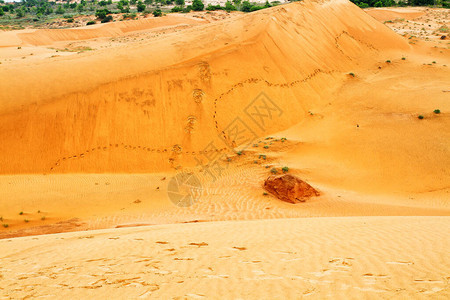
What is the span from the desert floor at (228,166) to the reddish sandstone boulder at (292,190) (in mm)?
277

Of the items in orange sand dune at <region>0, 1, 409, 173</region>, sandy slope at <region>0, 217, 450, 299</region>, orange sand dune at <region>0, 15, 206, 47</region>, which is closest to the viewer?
sandy slope at <region>0, 217, 450, 299</region>

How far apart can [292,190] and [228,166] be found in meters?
3.20

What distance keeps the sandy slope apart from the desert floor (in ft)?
0.10

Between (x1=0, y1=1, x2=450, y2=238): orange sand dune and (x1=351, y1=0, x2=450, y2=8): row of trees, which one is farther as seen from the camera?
(x1=351, y1=0, x2=450, y2=8): row of trees

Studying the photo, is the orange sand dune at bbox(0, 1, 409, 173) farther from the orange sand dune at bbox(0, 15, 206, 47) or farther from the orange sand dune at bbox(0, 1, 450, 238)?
the orange sand dune at bbox(0, 15, 206, 47)

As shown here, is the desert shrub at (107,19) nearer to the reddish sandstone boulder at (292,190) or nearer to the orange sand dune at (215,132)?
the orange sand dune at (215,132)

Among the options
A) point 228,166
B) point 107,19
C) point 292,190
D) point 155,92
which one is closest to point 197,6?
point 107,19

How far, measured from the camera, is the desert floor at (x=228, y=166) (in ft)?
12.5

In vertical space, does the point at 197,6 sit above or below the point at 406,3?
above

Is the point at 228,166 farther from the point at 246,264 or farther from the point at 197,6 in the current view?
the point at 197,6

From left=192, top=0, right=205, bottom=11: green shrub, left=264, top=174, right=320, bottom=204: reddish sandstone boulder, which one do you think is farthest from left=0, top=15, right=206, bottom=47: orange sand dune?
left=264, top=174, right=320, bottom=204: reddish sandstone boulder

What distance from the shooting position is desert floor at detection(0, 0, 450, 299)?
12.5 ft

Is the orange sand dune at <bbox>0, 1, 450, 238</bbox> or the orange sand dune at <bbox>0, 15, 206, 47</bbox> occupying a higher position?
the orange sand dune at <bbox>0, 15, 206, 47</bbox>

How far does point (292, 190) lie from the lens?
31.2 feet
